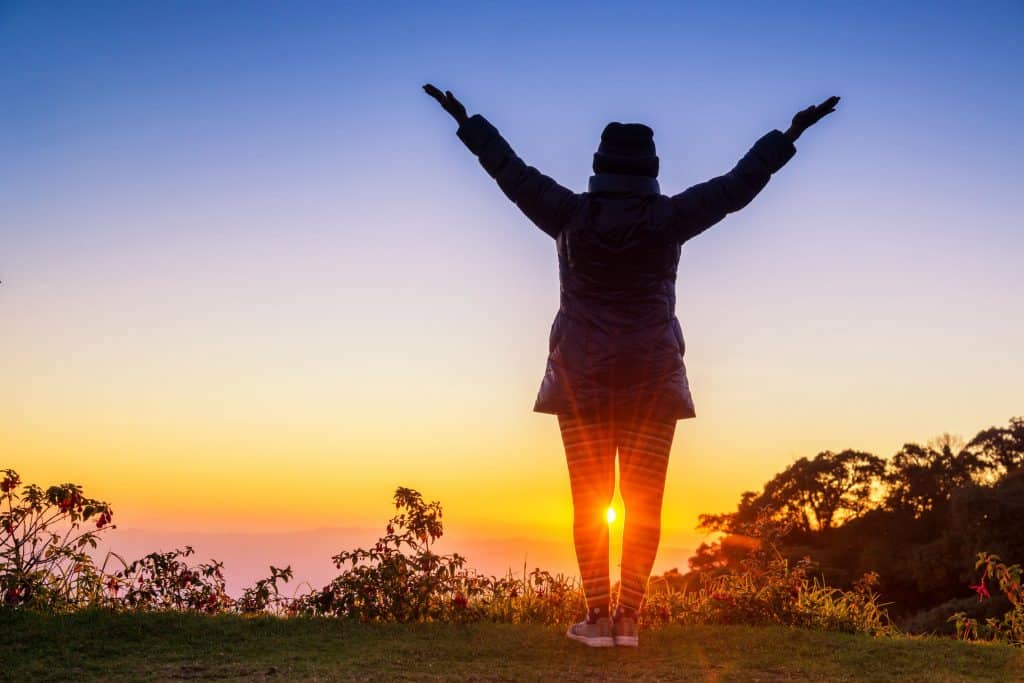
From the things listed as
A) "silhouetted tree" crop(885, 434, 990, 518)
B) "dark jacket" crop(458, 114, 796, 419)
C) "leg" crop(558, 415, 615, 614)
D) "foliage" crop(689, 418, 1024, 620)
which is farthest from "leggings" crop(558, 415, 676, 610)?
"silhouetted tree" crop(885, 434, 990, 518)

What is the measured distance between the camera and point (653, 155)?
490 centimetres

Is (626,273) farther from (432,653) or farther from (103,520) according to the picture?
(103,520)

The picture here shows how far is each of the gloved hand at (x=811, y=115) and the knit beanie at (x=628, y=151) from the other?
2.50ft

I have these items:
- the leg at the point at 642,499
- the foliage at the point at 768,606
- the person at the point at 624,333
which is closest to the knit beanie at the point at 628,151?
the person at the point at 624,333

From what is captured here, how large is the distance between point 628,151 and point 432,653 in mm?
3002

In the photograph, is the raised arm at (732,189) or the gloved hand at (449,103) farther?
the gloved hand at (449,103)

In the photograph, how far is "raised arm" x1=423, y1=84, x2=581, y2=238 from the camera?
4844 mm

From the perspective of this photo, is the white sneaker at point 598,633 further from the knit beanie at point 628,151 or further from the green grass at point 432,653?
the knit beanie at point 628,151

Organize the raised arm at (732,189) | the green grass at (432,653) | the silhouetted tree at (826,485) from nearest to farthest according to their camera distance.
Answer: the green grass at (432,653) < the raised arm at (732,189) < the silhouetted tree at (826,485)

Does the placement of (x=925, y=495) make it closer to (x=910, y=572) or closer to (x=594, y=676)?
(x=910, y=572)

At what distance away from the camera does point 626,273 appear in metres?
4.77

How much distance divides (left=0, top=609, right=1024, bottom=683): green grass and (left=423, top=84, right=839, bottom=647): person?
41 cm

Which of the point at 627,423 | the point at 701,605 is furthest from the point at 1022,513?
the point at 627,423

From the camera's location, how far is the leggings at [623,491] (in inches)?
186
